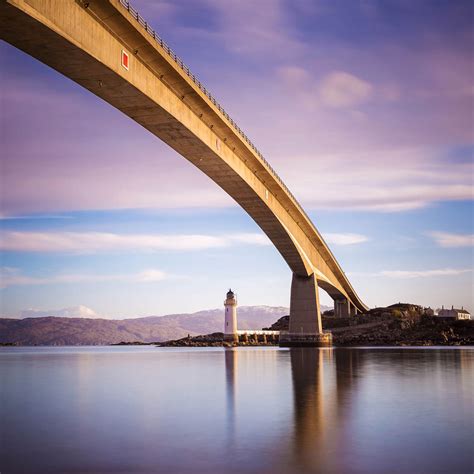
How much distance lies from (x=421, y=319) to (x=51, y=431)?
98225 mm

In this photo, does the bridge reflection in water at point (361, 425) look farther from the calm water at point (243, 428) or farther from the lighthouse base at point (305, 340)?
the lighthouse base at point (305, 340)

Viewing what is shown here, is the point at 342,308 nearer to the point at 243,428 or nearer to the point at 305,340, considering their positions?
the point at 305,340

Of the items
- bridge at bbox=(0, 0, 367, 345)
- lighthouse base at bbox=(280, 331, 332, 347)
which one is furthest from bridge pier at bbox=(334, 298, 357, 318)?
bridge at bbox=(0, 0, 367, 345)

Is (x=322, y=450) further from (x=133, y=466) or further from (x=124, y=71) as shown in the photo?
(x=124, y=71)

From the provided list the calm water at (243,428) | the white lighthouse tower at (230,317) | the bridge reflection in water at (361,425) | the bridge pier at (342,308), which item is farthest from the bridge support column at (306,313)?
the bridge pier at (342,308)

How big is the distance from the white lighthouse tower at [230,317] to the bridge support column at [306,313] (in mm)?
23934

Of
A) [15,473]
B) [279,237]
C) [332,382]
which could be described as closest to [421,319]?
[279,237]

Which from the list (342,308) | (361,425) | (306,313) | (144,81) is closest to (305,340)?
(306,313)

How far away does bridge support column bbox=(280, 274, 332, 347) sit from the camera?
6400cm

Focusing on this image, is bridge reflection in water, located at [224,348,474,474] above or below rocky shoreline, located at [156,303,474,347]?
above

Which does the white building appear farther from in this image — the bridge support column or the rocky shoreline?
the bridge support column

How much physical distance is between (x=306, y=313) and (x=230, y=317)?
29.5m

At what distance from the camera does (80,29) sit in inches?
704

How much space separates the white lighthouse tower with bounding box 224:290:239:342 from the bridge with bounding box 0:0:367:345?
42.4 m
